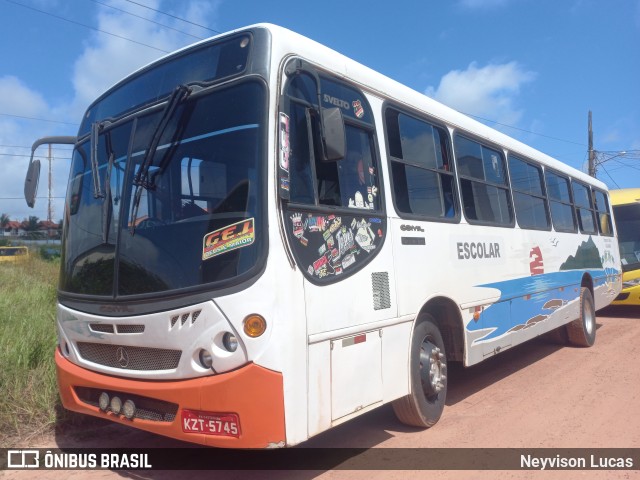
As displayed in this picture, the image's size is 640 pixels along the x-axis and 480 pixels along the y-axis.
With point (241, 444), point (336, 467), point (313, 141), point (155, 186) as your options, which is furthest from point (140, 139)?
point (336, 467)

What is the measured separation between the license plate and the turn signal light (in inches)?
19.9

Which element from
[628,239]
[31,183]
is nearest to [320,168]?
[31,183]

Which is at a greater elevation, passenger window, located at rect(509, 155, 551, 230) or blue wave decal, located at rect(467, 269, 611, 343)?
passenger window, located at rect(509, 155, 551, 230)

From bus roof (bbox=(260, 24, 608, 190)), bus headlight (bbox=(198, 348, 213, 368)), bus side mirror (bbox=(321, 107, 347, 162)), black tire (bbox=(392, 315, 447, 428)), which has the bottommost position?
black tire (bbox=(392, 315, 447, 428))

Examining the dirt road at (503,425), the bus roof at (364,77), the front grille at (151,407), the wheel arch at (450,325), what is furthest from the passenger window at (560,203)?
the front grille at (151,407)

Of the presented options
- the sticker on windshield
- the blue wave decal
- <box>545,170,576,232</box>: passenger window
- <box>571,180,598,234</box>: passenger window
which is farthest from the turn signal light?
<box>571,180,598,234</box>: passenger window

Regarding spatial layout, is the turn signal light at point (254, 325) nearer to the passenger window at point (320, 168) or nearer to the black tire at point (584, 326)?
the passenger window at point (320, 168)

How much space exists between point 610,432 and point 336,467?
264cm

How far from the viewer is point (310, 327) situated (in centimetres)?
366

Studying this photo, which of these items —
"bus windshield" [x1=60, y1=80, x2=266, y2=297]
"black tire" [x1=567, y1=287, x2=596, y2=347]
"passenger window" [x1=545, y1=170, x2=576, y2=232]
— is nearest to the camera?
"bus windshield" [x1=60, y1=80, x2=266, y2=297]

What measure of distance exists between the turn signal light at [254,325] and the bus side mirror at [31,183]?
104 inches

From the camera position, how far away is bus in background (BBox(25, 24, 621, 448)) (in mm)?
3467

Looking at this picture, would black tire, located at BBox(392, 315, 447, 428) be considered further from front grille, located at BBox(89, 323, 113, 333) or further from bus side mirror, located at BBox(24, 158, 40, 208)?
bus side mirror, located at BBox(24, 158, 40, 208)

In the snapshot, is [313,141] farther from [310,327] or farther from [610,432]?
[610,432]
